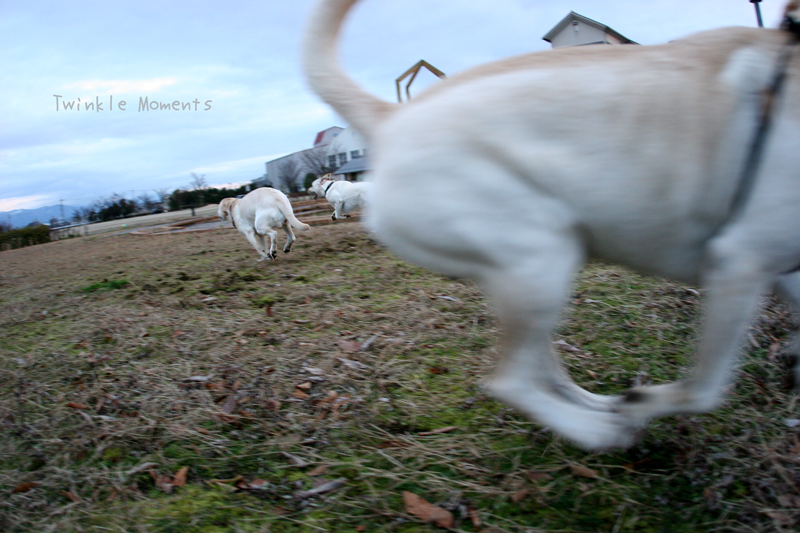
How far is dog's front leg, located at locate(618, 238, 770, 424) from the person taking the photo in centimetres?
146

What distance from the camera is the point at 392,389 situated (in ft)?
8.85

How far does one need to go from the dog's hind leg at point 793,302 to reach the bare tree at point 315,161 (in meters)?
43.2

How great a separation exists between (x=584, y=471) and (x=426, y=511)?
57cm

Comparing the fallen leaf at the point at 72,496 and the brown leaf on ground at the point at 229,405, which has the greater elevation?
the brown leaf on ground at the point at 229,405

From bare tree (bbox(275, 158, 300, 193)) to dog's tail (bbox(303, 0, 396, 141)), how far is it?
42.5 m

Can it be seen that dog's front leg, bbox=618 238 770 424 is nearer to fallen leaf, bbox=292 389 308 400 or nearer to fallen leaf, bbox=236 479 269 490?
fallen leaf, bbox=236 479 269 490

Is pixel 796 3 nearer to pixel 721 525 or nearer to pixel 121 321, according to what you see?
pixel 721 525

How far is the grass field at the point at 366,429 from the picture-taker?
176 cm

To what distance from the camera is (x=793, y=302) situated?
215 cm

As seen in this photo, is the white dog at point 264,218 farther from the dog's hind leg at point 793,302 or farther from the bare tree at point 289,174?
the bare tree at point 289,174

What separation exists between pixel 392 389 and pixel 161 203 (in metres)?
39.9

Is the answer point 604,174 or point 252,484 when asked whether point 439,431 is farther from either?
point 604,174

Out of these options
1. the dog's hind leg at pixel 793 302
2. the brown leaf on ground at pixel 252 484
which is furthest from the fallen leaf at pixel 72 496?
the dog's hind leg at pixel 793 302

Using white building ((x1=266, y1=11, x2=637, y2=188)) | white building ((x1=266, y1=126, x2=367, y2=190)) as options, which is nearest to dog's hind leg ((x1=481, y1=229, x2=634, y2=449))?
white building ((x1=266, y1=11, x2=637, y2=188))
